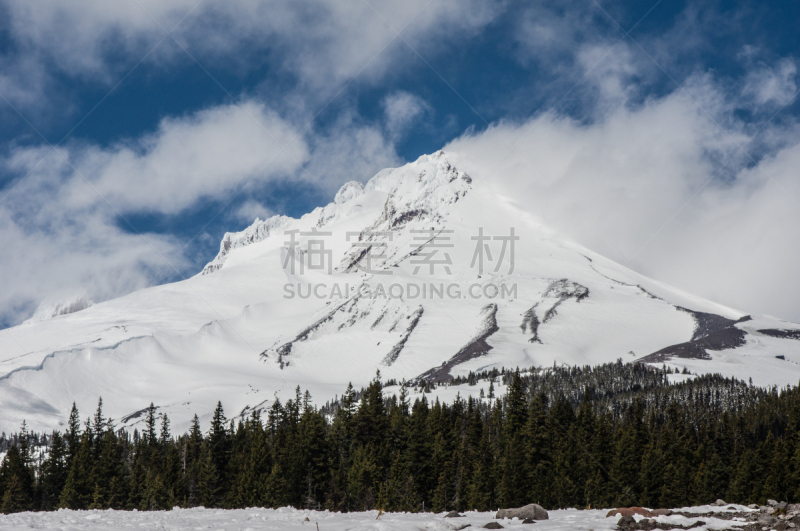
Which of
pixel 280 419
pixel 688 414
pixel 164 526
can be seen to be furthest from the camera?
pixel 688 414

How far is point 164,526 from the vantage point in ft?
57.5

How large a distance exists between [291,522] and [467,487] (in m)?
44.6

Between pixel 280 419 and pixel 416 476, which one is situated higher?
pixel 280 419

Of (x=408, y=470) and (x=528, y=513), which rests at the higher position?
(x=528, y=513)

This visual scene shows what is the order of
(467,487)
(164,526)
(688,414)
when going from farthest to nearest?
(688,414) < (467,487) < (164,526)

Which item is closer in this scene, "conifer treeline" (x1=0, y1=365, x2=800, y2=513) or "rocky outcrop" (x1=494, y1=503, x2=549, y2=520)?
"rocky outcrop" (x1=494, y1=503, x2=549, y2=520)

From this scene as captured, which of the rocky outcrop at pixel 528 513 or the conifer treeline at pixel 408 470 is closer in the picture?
the rocky outcrop at pixel 528 513

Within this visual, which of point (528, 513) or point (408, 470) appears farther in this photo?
point (408, 470)

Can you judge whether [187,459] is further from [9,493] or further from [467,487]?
[467,487]

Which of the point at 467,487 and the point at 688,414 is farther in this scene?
the point at 688,414

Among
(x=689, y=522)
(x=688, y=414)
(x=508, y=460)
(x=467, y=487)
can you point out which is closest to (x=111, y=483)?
(x=467, y=487)

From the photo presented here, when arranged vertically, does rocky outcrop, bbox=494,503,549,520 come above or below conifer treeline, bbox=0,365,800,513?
above

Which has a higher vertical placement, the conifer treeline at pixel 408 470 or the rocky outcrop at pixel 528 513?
the rocky outcrop at pixel 528 513

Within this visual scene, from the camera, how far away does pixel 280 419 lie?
86.0 m
